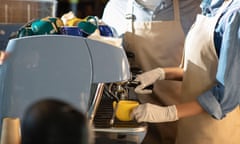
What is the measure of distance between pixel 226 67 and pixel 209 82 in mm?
144

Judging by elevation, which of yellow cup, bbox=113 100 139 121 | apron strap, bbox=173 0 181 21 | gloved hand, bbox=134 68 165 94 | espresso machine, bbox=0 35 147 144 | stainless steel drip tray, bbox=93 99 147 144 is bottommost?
stainless steel drip tray, bbox=93 99 147 144

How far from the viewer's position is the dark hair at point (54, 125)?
33 cm

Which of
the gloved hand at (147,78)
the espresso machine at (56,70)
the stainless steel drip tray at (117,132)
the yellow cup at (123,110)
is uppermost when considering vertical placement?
the espresso machine at (56,70)

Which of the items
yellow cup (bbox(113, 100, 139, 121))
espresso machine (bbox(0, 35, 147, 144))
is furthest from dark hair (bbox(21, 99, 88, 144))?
yellow cup (bbox(113, 100, 139, 121))

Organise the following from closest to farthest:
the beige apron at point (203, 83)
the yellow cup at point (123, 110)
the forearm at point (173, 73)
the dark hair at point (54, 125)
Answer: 1. the dark hair at point (54, 125)
2. the yellow cup at point (123, 110)
3. the beige apron at point (203, 83)
4. the forearm at point (173, 73)

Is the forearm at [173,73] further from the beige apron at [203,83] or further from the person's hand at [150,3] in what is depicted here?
the person's hand at [150,3]

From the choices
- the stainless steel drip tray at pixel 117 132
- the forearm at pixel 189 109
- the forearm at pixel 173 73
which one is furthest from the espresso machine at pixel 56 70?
the forearm at pixel 173 73

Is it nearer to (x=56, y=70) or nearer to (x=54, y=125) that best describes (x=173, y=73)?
(x=56, y=70)

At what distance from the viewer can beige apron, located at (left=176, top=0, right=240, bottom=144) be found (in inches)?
37.2

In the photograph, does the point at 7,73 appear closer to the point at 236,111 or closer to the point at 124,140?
the point at 124,140

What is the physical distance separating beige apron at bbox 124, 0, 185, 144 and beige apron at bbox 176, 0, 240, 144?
0.18 m

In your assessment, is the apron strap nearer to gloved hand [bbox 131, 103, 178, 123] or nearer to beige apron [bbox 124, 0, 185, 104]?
beige apron [bbox 124, 0, 185, 104]

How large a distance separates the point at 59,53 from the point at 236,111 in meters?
0.55

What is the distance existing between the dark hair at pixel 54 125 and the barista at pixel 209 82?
465mm
